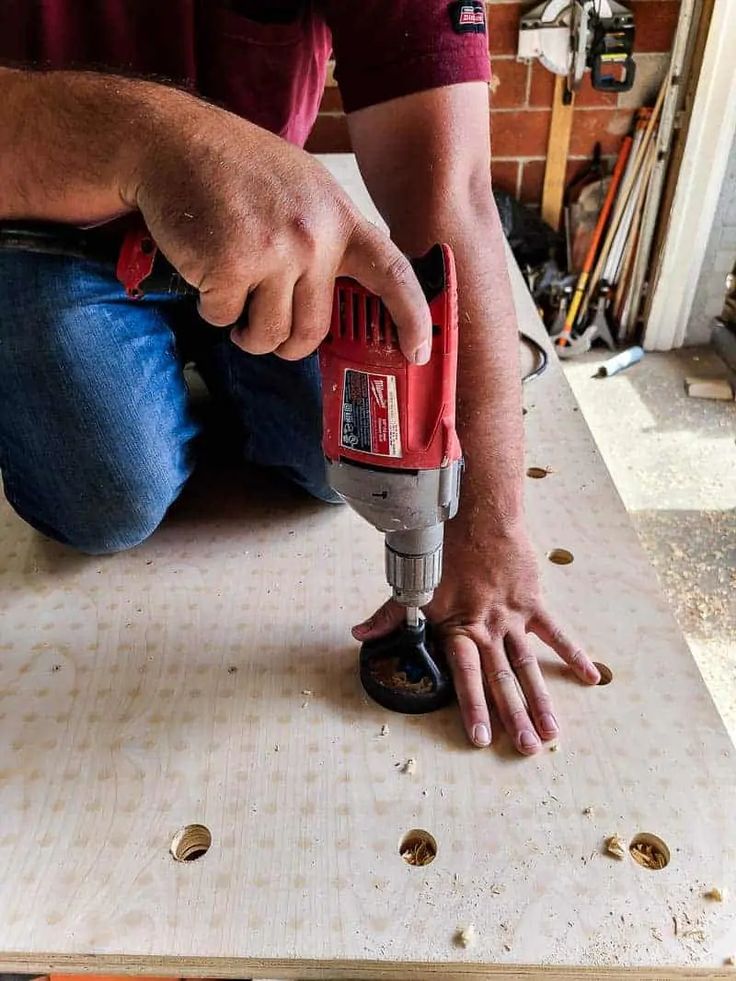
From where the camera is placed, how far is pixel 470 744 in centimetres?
89

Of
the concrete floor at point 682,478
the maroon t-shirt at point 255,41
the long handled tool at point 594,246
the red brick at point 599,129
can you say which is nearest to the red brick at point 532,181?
the red brick at point 599,129

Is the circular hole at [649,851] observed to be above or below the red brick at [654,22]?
below

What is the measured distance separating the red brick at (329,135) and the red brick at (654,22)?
35.0 inches

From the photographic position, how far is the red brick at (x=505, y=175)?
2.59 metres

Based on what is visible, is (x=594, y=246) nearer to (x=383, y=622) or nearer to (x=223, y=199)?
(x=383, y=622)

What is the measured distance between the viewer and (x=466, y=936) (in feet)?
2.32

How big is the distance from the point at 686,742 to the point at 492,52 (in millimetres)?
2192

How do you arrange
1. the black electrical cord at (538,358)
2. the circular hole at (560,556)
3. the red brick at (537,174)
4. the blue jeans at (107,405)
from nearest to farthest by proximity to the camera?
the blue jeans at (107,405) → the circular hole at (560,556) → the black electrical cord at (538,358) → the red brick at (537,174)

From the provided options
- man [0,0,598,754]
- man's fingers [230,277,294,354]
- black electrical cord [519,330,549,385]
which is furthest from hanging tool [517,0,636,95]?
man's fingers [230,277,294,354]

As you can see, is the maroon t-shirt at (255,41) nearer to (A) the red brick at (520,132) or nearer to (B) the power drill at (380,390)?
(B) the power drill at (380,390)

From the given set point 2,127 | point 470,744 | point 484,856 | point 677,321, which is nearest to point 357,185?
point 677,321

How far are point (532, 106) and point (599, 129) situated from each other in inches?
8.8

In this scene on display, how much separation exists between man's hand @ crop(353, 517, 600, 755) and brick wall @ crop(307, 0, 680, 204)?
1.93 meters

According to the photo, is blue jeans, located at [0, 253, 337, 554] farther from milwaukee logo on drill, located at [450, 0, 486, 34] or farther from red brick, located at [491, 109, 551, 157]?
red brick, located at [491, 109, 551, 157]
